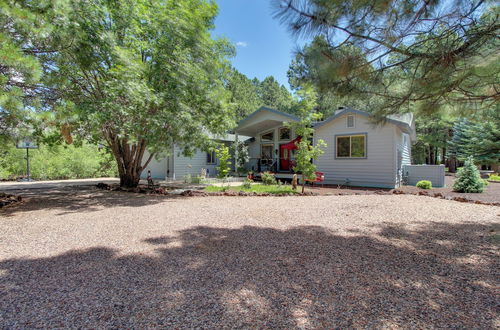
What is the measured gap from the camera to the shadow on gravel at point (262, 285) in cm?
204

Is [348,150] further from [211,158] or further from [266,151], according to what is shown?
[211,158]

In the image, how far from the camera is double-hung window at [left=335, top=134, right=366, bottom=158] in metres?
11.7

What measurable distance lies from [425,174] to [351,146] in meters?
3.90

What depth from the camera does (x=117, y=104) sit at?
248 inches

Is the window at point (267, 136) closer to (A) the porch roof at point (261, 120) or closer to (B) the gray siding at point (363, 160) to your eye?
(A) the porch roof at point (261, 120)

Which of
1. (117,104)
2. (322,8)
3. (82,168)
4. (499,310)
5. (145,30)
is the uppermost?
(145,30)

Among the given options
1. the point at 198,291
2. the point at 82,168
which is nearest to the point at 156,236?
the point at 198,291

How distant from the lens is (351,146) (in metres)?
12.0

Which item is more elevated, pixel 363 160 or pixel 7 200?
pixel 363 160

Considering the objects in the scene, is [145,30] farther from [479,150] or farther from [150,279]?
[479,150]

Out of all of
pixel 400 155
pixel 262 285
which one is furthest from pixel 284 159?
pixel 262 285

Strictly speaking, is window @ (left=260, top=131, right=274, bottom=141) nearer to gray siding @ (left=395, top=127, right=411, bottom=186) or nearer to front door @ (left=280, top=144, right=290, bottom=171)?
front door @ (left=280, top=144, right=290, bottom=171)

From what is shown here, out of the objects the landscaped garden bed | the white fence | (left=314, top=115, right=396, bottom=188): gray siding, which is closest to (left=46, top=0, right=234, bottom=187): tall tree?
the landscaped garden bed

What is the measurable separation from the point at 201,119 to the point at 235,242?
5.60m
